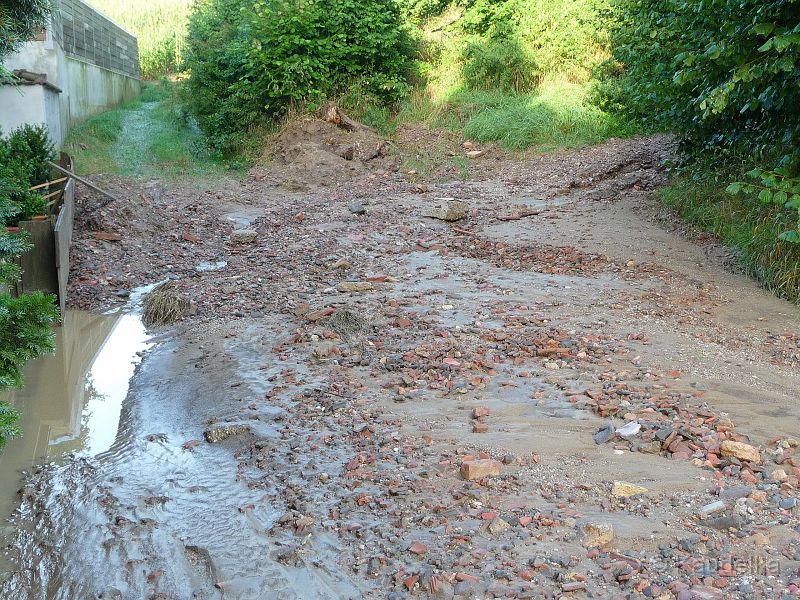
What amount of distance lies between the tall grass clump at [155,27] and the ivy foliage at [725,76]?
71.3 ft

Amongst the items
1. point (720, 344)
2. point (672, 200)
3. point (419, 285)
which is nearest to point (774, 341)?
point (720, 344)

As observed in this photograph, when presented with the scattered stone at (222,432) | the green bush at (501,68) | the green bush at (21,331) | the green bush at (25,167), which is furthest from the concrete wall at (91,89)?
the green bush at (21,331)

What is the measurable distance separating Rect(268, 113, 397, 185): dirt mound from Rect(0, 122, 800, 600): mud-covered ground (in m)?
4.86

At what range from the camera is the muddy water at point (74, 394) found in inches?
210

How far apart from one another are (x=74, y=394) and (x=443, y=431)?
11.0 feet

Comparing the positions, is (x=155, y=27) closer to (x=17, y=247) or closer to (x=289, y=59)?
(x=289, y=59)

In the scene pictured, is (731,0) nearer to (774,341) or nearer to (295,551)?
(774,341)

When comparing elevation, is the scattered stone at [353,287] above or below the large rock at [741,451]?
above

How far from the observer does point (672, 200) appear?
1038cm

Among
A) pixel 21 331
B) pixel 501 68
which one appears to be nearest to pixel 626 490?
pixel 21 331

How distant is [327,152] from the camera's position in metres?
15.4

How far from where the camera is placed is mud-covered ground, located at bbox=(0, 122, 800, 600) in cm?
376

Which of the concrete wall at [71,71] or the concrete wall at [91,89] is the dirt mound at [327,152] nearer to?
the concrete wall at [71,71]

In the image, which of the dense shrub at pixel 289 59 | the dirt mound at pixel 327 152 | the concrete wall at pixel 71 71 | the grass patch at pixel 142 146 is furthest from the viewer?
the dense shrub at pixel 289 59
